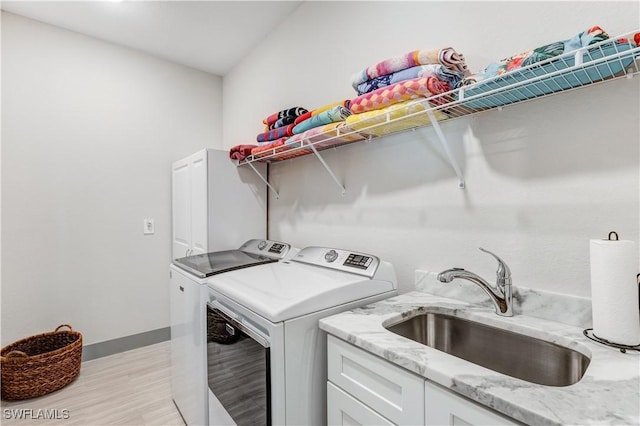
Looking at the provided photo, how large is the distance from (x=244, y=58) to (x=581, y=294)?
3024 millimetres

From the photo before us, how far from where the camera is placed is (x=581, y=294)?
1008 millimetres

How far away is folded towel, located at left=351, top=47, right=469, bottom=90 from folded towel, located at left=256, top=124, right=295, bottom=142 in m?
0.68

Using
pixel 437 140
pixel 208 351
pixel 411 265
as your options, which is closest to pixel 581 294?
pixel 411 265

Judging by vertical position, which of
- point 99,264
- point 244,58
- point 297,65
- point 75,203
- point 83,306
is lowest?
point 83,306

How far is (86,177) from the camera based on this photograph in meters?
2.56

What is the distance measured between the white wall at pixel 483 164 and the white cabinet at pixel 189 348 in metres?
0.83

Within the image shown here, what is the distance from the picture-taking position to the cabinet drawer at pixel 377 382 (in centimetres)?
83

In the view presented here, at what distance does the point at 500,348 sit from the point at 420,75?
1.05m

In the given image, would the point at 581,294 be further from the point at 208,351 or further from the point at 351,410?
the point at 208,351

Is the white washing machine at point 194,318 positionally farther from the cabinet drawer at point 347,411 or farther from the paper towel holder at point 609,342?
the paper towel holder at point 609,342

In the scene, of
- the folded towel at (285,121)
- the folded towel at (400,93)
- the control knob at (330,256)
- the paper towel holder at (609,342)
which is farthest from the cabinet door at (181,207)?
the paper towel holder at (609,342)

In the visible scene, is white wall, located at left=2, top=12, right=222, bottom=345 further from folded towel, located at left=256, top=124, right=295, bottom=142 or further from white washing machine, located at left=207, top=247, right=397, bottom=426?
white washing machine, located at left=207, top=247, right=397, bottom=426

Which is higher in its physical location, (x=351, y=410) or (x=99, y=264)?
(x=99, y=264)

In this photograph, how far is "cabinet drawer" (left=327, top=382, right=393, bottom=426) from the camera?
94 cm
